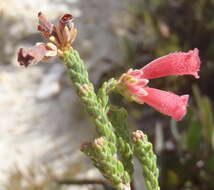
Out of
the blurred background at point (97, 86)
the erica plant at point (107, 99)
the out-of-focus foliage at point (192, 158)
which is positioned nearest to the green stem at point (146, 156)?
the erica plant at point (107, 99)

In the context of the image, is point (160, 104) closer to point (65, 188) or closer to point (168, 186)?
point (168, 186)

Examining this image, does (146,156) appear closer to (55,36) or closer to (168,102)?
(168,102)

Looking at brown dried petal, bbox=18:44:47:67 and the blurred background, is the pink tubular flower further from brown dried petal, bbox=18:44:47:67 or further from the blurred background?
the blurred background

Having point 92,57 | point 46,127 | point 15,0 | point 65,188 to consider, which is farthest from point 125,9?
point 65,188

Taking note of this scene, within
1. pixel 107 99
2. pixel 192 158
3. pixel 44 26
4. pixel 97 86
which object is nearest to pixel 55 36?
pixel 44 26

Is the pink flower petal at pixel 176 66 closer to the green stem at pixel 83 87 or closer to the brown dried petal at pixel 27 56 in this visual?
the green stem at pixel 83 87
